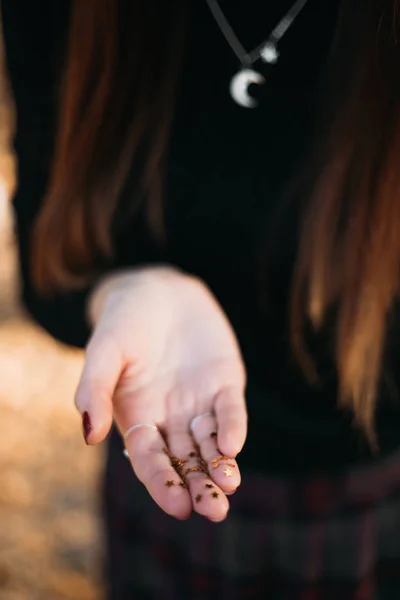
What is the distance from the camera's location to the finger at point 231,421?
0.45m

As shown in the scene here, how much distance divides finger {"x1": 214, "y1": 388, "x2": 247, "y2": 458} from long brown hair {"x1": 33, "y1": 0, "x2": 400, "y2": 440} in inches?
8.3

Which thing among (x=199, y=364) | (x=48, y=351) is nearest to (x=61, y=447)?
(x=48, y=351)

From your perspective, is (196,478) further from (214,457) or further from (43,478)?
(43,478)

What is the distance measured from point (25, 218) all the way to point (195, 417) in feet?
1.32

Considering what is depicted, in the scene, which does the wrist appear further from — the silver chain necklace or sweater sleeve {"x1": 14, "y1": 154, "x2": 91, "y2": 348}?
the silver chain necklace

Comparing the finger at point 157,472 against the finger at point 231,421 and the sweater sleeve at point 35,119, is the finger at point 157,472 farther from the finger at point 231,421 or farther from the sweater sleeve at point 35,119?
the sweater sleeve at point 35,119

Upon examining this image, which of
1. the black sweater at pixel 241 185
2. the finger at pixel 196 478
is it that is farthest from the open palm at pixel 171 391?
the black sweater at pixel 241 185

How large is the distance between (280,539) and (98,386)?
1.37 ft

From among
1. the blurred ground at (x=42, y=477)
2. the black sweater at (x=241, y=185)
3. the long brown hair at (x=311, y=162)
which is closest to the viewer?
the long brown hair at (x=311, y=162)

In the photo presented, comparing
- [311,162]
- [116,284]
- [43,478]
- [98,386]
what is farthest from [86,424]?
[43,478]

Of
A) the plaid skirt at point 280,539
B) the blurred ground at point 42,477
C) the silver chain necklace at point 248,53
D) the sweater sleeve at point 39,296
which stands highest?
the silver chain necklace at point 248,53

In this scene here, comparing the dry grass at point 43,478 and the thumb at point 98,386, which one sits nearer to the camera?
the thumb at point 98,386

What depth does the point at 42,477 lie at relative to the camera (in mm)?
1854

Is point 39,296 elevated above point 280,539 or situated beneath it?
elevated above
